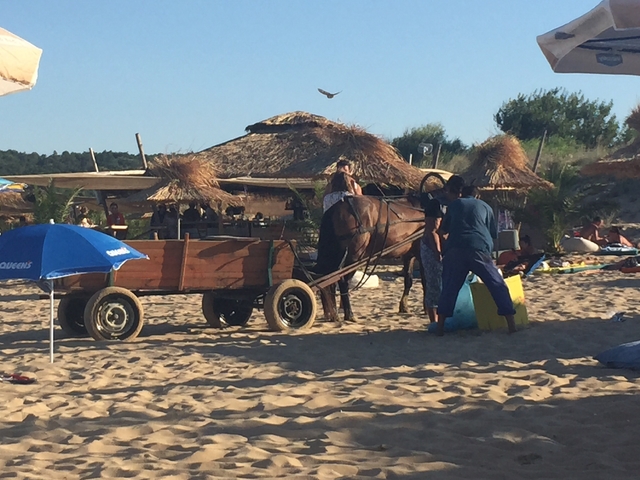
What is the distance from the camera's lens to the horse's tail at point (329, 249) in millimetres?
10328

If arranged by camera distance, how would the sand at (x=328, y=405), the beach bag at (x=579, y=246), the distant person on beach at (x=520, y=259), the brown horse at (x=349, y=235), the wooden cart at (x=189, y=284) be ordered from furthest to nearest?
the beach bag at (x=579, y=246) < the distant person on beach at (x=520, y=259) < the brown horse at (x=349, y=235) < the wooden cart at (x=189, y=284) < the sand at (x=328, y=405)

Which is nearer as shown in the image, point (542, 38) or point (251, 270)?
point (542, 38)

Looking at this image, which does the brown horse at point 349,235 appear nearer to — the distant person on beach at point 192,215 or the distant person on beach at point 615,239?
the distant person on beach at point 192,215

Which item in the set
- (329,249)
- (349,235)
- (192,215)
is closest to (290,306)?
(329,249)

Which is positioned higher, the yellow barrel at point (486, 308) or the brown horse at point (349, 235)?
the brown horse at point (349, 235)

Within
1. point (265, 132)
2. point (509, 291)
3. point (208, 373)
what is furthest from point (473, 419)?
point (265, 132)

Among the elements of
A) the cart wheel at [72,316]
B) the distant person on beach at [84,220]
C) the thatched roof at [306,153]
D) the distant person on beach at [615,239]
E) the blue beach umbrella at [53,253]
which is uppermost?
the thatched roof at [306,153]

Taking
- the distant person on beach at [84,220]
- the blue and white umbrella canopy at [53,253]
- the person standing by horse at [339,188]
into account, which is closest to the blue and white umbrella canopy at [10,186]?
the distant person on beach at [84,220]

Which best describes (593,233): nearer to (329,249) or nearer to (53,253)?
(329,249)

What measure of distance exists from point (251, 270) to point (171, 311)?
283cm

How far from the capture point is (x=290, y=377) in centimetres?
678

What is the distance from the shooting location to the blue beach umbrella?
692cm

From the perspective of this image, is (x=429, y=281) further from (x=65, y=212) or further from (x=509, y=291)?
(x=65, y=212)

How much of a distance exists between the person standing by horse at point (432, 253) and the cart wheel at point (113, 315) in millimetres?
3139
